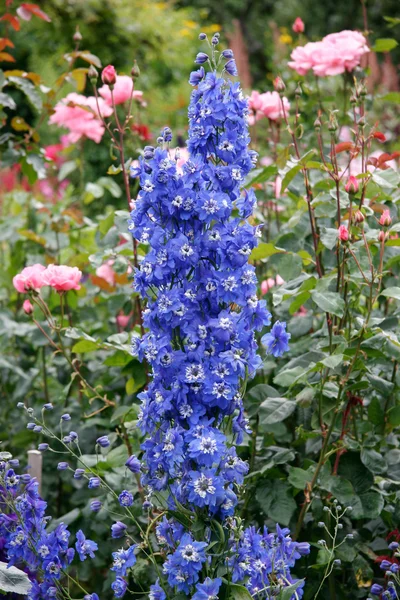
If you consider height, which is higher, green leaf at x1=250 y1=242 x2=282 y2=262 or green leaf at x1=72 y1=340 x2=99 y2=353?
green leaf at x1=250 y1=242 x2=282 y2=262

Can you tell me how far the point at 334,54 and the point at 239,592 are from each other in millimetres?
1455

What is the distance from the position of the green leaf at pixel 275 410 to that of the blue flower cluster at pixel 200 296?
1.21 feet

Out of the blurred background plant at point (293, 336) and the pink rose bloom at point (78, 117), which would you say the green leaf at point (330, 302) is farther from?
the pink rose bloom at point (78, 117)

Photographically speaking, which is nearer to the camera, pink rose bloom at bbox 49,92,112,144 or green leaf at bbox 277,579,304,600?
green leaf at bbox 277,579,304,600

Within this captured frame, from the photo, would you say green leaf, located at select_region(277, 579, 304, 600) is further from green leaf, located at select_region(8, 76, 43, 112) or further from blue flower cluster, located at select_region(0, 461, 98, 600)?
green leaf, located at select_region(8, 76, 43, 112)

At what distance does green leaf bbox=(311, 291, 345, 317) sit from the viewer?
1678 mm

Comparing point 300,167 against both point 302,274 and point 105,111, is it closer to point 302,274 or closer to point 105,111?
point 302,274

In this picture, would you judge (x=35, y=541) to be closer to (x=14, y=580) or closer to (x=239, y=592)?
(x=14, y=580)

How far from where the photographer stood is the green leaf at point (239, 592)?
4.44ft

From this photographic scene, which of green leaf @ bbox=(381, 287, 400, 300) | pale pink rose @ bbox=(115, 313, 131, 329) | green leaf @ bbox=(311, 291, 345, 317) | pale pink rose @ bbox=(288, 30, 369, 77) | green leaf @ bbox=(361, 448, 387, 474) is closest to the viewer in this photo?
green leaf @ bbox=(381, 287, 400, 300)

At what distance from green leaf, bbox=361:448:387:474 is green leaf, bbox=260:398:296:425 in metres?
0.19

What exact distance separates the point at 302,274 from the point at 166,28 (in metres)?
6.38

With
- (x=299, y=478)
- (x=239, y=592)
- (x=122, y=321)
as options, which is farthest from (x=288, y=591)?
(x=122, y=321)

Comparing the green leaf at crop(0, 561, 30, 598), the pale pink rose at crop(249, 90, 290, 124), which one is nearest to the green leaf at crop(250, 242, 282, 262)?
the pale pink rose at crop(249, 90, 290, 124)
